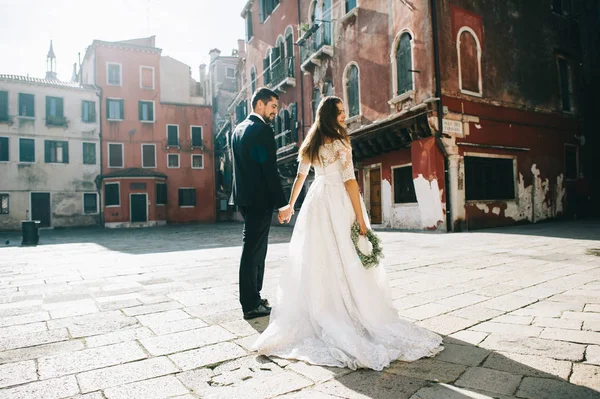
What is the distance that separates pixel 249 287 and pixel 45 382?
157 cm

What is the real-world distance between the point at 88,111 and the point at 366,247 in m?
29.7

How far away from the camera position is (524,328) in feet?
9.21

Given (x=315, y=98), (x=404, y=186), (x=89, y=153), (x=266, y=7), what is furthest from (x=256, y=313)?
(x=89, y=153)

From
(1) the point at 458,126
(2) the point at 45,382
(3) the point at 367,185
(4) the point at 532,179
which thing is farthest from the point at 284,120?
(2) the point at 45,382

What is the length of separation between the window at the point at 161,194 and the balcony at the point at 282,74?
12.6 m

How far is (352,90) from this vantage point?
49.9 feet

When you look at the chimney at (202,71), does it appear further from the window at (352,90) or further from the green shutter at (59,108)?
the window at (352,90)

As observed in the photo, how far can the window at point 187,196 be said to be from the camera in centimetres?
2978

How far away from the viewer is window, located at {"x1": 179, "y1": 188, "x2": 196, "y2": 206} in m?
29.8

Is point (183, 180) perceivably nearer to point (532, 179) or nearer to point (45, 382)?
point (532, 179)

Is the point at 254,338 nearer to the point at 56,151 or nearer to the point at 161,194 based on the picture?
the point at 161,194

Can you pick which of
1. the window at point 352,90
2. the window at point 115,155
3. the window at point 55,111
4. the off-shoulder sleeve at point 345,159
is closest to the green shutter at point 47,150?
the window at point 55,111

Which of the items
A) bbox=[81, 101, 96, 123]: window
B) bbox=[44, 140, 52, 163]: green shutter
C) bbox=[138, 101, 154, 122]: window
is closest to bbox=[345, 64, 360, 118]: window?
bbox=[138, 101, 154, 122]: window

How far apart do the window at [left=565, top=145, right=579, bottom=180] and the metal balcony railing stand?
10524 millimetres
